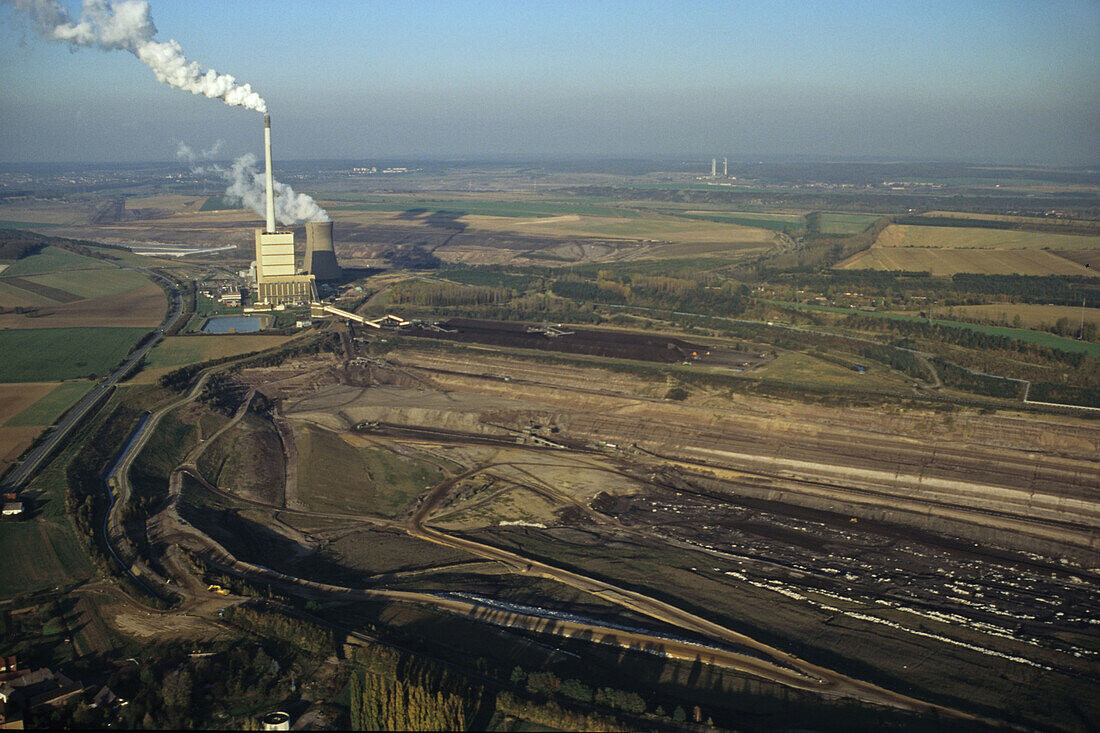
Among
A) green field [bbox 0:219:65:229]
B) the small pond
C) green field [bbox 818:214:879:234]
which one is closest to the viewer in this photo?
the small pond

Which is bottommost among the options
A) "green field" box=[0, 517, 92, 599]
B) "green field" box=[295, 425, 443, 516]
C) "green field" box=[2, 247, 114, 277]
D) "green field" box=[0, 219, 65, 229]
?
"green field" box=[295, 425, 443, 516]

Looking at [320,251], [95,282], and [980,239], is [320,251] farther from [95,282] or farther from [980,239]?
[980,239]

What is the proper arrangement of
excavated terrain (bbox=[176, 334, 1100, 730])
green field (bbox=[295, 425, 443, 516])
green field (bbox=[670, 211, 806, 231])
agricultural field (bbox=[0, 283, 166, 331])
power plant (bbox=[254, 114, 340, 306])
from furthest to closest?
1. green field (bbox=[670, 211, 806, 231])
2. power plant (bbox=[254, 114, 340, 306])
3. agricultural field (bbox=[0, 283, 166, 331])
4. green field (bbox=[295, 425, 443, 516])
5. excavated terrain (bbox=[176, 334, 1100, 730])

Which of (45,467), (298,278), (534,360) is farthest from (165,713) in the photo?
(298,278)

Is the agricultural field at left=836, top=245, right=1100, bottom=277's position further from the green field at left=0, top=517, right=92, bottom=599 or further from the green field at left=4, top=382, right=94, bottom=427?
the green field at left=0, top=517, right=92, bottom=599

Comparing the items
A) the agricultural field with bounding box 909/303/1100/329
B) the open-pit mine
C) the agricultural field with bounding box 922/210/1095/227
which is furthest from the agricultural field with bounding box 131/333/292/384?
the agricultural field with bounding box 922/210/1095/227

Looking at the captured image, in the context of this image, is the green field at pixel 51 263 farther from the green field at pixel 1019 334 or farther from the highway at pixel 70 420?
the green field at pixel 1019 334
